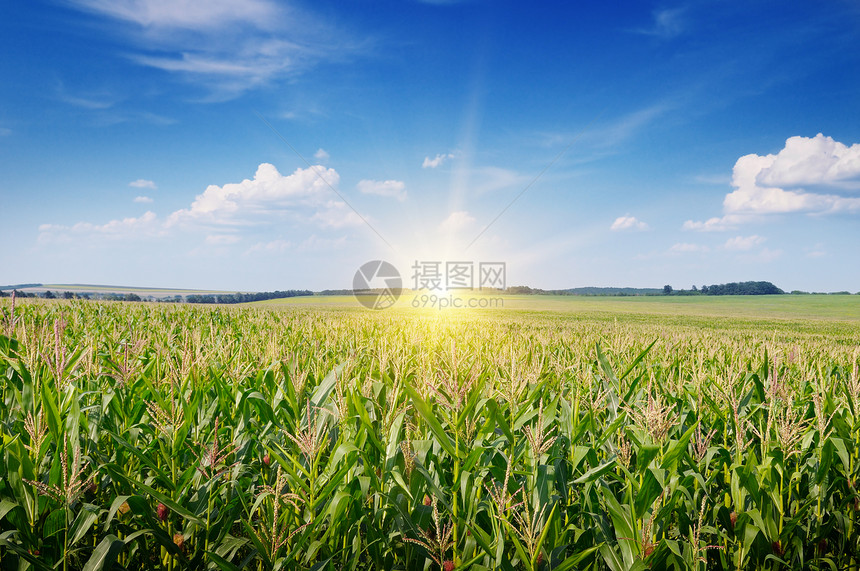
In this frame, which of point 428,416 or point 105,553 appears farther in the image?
point 428,416

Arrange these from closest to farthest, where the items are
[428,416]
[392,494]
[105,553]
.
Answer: [105,553] → [428,416] → [392,494]

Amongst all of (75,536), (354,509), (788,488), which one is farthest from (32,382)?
(788,488)

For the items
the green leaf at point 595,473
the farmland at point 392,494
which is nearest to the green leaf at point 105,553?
the farmland at point 392,494

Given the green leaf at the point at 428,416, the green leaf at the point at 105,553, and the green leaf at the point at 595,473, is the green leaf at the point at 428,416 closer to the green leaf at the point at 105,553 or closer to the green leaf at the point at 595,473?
the green leaf at the point at 595,473

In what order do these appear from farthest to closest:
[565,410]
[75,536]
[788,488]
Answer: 1. [565,410]
2. [788,488]
3. [75,536]

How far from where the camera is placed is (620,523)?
6.54ft

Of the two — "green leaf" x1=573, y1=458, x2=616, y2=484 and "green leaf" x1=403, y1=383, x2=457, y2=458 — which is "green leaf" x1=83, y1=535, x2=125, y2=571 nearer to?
"green leaf" x1=403, y1=383, x2=457, y2=458

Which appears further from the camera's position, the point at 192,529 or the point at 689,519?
the point at 689,519

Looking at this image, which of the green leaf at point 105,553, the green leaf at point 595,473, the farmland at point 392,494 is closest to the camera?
the green leaf at point 105,553

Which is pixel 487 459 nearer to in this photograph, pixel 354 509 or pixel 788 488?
pixel 354 509

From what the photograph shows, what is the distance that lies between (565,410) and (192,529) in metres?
2.32

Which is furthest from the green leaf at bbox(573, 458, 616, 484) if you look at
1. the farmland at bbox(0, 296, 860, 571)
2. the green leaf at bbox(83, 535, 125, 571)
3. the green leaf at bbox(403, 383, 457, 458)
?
the green leaf at bbox(83, 535, 125, 571)

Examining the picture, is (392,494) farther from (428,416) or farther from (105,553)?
(105,553)

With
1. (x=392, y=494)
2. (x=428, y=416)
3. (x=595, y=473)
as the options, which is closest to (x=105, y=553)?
(x=392, y=494)
